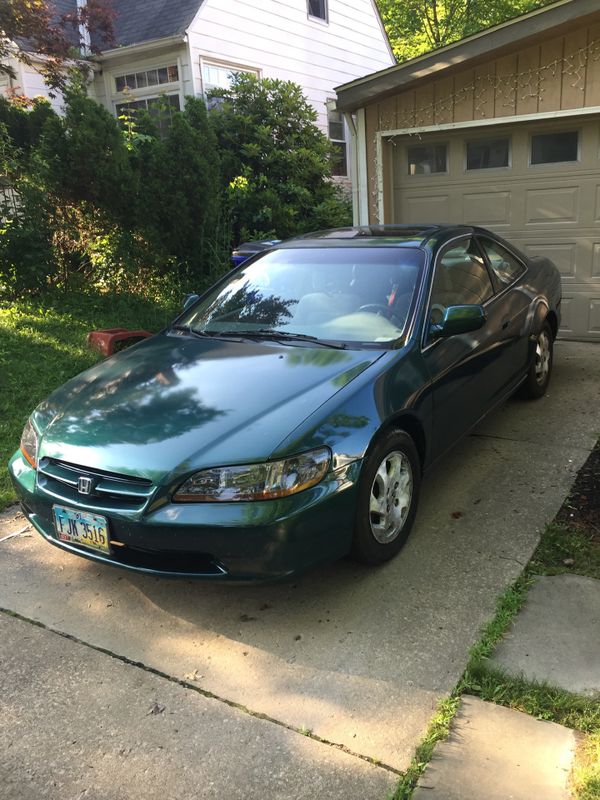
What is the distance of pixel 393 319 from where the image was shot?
12.1 feet

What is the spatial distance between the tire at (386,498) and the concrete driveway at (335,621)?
0.14m

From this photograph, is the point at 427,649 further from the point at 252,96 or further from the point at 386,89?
the point at 252,96

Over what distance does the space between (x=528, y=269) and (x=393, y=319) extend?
2194 mm

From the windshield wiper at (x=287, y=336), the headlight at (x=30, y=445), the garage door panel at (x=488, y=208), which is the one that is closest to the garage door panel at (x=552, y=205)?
the garage door panel at (x=488, y=208)

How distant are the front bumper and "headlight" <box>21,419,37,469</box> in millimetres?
437

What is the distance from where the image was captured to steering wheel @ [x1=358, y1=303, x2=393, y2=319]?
3730mm

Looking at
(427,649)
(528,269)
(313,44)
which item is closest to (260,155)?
(313,44)

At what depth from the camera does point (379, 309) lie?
3779 millimetres

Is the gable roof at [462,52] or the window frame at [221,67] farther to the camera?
the window frame at [221,67]

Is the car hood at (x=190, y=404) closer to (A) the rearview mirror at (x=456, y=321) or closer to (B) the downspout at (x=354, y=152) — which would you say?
(A) the rearview mirror at (x=456, y=321)

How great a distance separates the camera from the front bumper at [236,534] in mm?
2656

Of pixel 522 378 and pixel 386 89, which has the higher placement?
pixel 386 89

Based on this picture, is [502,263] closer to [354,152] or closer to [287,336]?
[287,336]

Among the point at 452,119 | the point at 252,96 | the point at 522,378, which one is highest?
the point at 252,96
